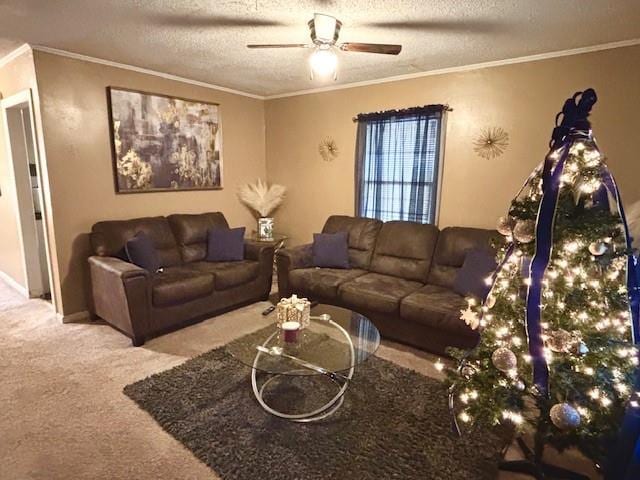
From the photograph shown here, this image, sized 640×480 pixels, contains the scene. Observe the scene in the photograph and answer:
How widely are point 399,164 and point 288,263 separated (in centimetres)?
162

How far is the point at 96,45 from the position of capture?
3064mm

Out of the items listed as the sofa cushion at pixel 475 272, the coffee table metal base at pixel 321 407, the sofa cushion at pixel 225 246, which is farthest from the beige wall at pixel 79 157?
the sofa cushion at pixel 475 272

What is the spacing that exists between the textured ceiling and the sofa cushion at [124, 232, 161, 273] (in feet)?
5.40

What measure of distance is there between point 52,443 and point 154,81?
134 inches

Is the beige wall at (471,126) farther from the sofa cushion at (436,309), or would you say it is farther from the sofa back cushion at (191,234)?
the sofa back cushion at (191,234)

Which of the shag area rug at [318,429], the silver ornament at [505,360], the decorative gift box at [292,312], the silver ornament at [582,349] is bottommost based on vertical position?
the shag area rug at [318,429]

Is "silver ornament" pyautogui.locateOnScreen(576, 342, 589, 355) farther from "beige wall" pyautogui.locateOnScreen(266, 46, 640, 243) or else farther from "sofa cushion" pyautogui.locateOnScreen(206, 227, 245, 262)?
"sofa cushion" pyautogui.locateOnScreen(206, 227, 245, 262)

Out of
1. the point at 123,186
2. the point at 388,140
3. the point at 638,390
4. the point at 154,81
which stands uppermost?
the point at 154,81

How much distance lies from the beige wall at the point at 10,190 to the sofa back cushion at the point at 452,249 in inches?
153

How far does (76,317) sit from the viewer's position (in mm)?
3551

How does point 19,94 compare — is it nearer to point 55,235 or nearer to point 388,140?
point 55,235

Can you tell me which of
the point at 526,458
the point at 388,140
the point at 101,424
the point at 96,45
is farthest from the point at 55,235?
the point at 526,458

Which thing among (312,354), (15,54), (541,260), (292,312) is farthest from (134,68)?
(541,260)

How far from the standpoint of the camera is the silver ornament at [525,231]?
5.38 ft
